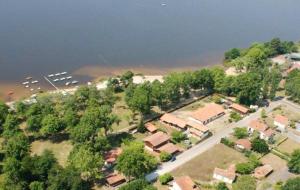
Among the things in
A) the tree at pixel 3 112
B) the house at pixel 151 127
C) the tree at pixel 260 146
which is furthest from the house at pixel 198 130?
the tree at pixel 3 112

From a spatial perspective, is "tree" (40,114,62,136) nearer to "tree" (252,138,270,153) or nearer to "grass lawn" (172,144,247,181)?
"grass lawn" (172,144,247,181)

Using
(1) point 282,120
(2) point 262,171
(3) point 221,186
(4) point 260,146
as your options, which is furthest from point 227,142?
(3) point 221,186

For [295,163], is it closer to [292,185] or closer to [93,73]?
[292,185]

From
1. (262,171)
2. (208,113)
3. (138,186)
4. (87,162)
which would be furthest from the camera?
(208,113)

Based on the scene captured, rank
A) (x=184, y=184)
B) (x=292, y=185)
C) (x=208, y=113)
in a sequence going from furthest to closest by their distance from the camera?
(x=208, y=113) → (x=184, y=184) → (x=292, y=185)

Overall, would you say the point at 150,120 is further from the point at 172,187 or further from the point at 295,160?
the point at 295,160

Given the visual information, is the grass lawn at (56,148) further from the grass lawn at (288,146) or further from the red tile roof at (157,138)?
the grass lawn at (288,146)

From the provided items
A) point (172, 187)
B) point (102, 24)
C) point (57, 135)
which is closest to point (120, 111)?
point (57, 135)
